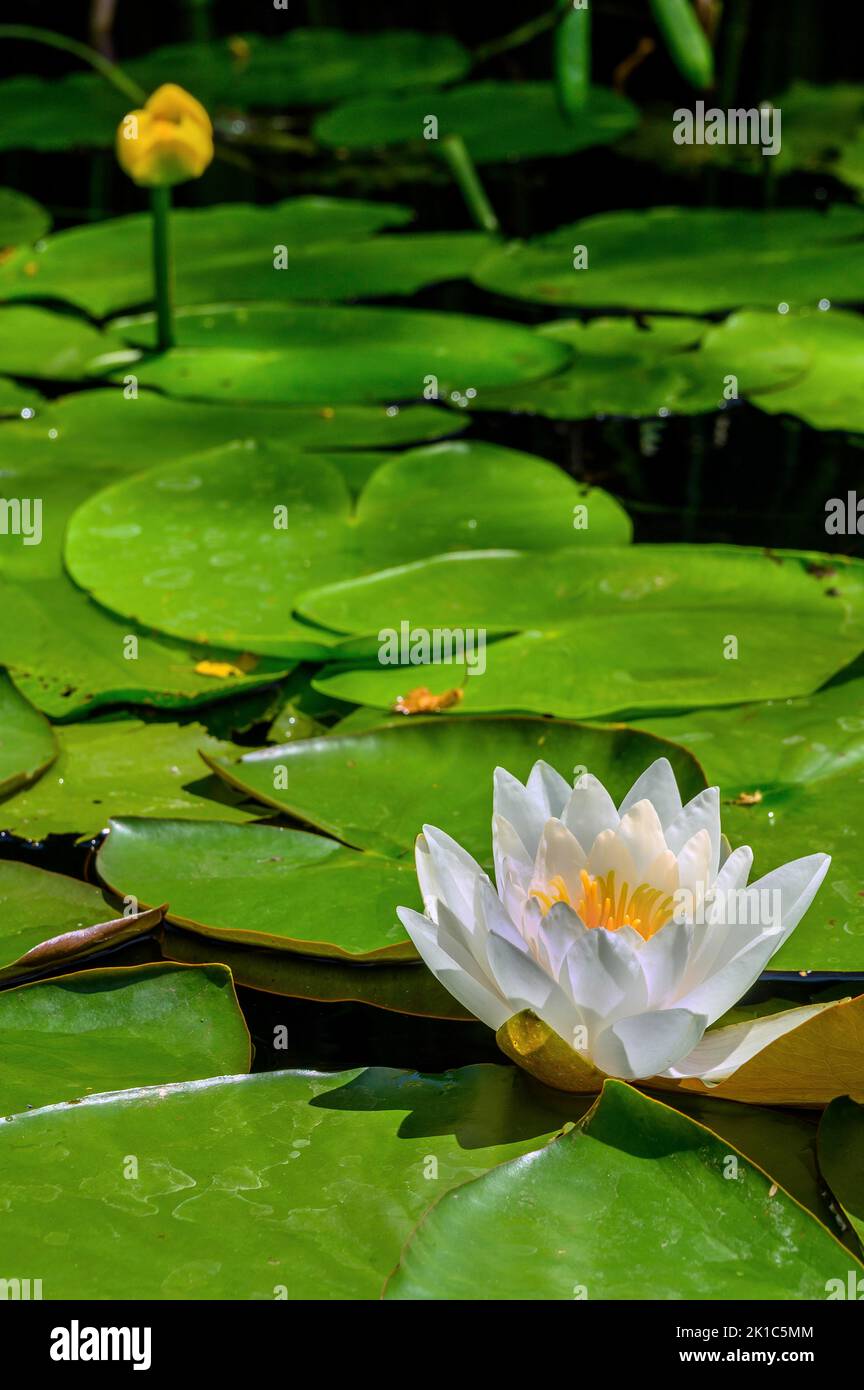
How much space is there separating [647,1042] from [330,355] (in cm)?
213

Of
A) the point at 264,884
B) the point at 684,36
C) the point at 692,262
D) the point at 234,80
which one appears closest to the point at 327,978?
the point at 264,884

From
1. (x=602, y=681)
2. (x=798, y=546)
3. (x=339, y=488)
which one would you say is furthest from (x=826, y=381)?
(x=602, y=681)

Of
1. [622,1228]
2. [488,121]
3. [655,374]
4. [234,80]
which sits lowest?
[622,1228]

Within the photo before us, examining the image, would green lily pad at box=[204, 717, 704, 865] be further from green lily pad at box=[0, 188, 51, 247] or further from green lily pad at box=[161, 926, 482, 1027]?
green lily pad at box=[0, 188, 51, 247]

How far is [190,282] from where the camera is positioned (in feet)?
11.5

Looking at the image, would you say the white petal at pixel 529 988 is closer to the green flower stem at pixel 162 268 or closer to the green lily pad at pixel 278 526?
the green lily pad at pixel 278 526

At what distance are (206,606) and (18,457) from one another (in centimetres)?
74

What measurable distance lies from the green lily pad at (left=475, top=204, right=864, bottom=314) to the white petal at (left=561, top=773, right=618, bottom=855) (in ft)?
7.43

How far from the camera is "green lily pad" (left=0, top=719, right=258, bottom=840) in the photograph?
1.61 meters

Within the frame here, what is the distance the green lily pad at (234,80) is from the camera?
18.1 ft

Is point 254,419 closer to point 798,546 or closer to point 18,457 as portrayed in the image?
point 18,457

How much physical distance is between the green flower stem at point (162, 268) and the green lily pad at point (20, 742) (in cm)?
137

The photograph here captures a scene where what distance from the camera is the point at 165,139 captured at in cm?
267

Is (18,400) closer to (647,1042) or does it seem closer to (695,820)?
(695,820)
